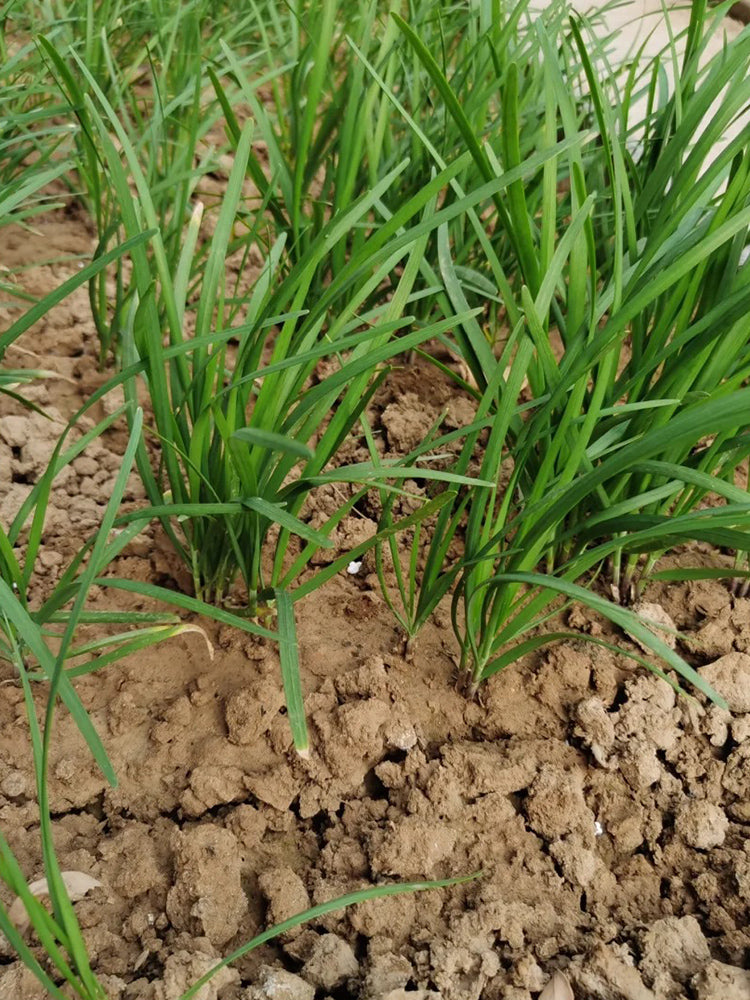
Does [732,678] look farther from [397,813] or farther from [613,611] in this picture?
[397,813]

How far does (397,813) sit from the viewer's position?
107 cm

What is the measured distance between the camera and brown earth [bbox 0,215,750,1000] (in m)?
0.94

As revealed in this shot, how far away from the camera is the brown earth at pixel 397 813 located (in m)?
0.94

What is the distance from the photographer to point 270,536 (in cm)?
135

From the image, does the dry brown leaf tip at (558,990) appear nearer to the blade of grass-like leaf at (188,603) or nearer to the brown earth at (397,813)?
the brown earth at (397,813)

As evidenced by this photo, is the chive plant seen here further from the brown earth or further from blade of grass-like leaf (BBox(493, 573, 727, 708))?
the brown earth

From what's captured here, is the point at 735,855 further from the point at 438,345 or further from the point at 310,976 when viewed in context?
the point at 438,345

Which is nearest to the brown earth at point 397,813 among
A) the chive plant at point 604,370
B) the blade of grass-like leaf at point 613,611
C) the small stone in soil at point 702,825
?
the small stone in soil at point 702,825

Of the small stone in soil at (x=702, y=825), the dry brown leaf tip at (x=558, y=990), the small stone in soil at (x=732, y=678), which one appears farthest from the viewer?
the small stone in soil at (x=732, y=678)

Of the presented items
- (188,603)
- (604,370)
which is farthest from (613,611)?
(188,603)

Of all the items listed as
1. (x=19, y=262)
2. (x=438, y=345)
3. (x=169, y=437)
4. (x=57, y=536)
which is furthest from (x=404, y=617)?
(x=19, y=262)

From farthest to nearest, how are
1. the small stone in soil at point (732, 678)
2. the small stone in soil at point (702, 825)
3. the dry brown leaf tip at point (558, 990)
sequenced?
1. the small stone in soil at point (732, 678)
2. the small stone in soil at point (702, 825)
3. the dry brown leaf tip at point (558, 990)

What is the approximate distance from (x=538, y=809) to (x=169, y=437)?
61cm

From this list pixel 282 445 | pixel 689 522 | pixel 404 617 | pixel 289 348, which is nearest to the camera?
pixel 282 445
